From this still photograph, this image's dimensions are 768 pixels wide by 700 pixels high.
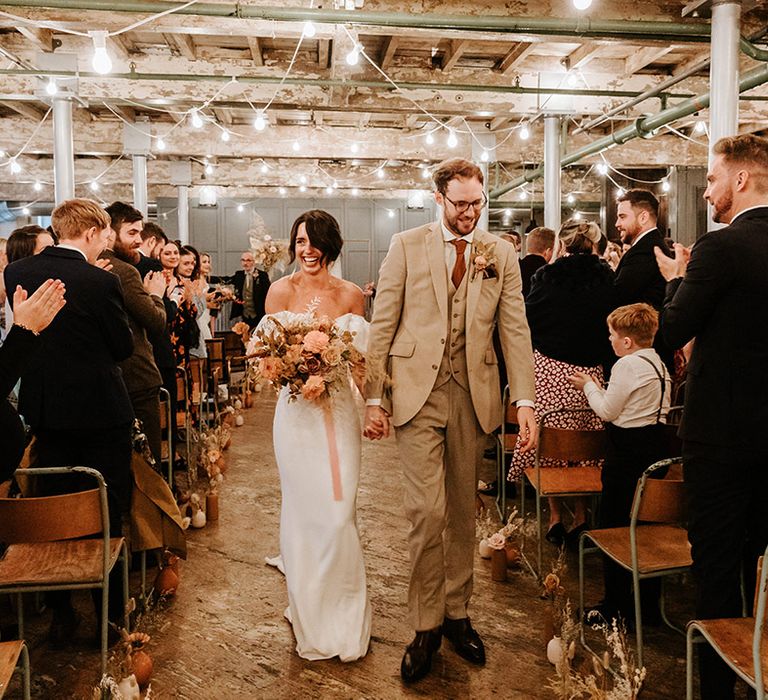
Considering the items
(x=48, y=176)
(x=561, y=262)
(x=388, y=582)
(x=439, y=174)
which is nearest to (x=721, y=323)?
(x=439, y=174)

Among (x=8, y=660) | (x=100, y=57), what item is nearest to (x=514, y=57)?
(x=100, y=57)

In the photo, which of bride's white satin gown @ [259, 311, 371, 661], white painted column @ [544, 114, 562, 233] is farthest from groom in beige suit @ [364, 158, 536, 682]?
white painted column @ [544, 114, 562, 233]

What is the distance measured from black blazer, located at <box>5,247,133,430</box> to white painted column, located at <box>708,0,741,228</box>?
12.6 ft

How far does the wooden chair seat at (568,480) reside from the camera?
367cm

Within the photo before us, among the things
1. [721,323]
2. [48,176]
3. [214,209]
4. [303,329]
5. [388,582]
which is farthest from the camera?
[214,209]

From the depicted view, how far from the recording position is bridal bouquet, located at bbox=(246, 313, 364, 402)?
2980 millimetres

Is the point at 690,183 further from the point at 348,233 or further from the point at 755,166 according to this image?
the point at 755,166

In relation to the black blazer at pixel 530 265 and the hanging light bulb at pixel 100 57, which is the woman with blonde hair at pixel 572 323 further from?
the hanging light bulb at pixel 100 57

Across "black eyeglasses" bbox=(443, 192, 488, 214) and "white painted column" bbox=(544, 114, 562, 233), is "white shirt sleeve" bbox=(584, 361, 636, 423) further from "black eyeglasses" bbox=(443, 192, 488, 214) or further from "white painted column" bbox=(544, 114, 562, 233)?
"white painted column" bbox=(544, 114, 562, 233)

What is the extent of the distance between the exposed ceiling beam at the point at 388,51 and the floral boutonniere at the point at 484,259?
515 cm

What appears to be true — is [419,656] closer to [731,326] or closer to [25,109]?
[731,326]

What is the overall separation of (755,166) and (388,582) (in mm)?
2584

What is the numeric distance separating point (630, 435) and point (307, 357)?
147cm

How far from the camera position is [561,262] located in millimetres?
4254
